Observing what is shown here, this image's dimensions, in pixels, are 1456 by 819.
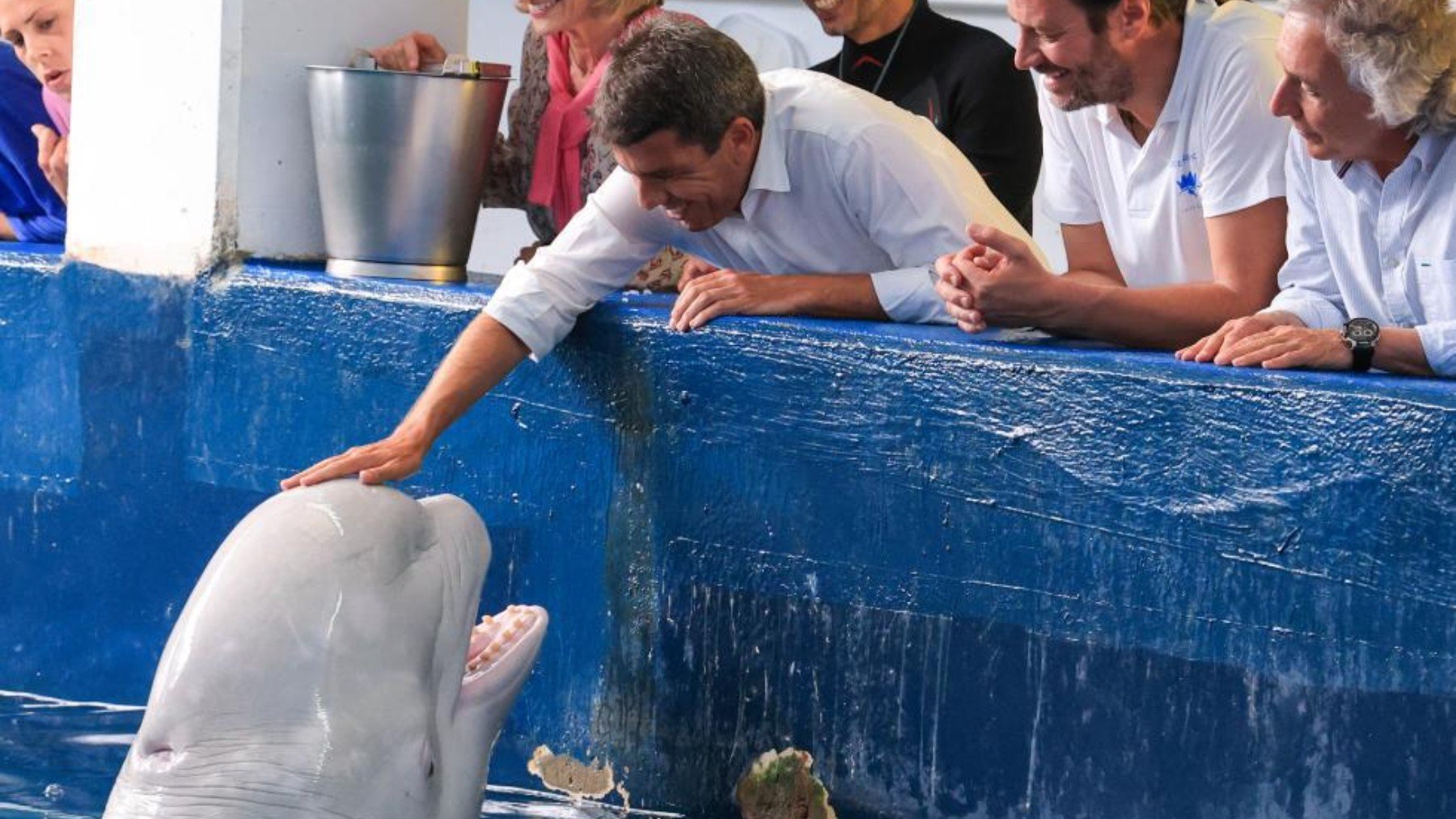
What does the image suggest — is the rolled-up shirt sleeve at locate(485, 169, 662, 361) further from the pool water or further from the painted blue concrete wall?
the pool water

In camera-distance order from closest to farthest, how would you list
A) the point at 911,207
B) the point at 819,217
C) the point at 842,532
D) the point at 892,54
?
the point at 842,532, the point at 911,207, the point at 819,217, the point at 892,54

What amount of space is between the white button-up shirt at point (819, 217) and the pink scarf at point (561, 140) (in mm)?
749

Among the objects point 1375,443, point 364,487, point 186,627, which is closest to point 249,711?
point 186,627

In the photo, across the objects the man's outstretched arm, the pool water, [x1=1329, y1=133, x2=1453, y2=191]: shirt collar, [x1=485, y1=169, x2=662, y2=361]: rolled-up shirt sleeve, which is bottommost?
the pool water

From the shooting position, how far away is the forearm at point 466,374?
4.21 metres

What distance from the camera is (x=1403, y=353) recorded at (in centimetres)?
348

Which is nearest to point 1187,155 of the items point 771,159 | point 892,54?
point 771,159

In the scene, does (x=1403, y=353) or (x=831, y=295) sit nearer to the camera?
(x=1403, y=353)

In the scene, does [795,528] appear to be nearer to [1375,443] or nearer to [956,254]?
[956,254]

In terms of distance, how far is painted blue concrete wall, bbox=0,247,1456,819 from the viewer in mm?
3449

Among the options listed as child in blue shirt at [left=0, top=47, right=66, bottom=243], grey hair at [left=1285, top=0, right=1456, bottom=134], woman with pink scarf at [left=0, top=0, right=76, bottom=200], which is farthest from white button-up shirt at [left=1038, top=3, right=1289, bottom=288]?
child in blue shirt at [left=0, top=47, right=66, bottom=243]

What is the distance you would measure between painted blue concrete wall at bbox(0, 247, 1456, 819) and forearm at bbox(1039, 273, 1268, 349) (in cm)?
10

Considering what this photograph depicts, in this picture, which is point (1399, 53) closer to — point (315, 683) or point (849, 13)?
point (849, 13)

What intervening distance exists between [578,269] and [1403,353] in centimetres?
174
